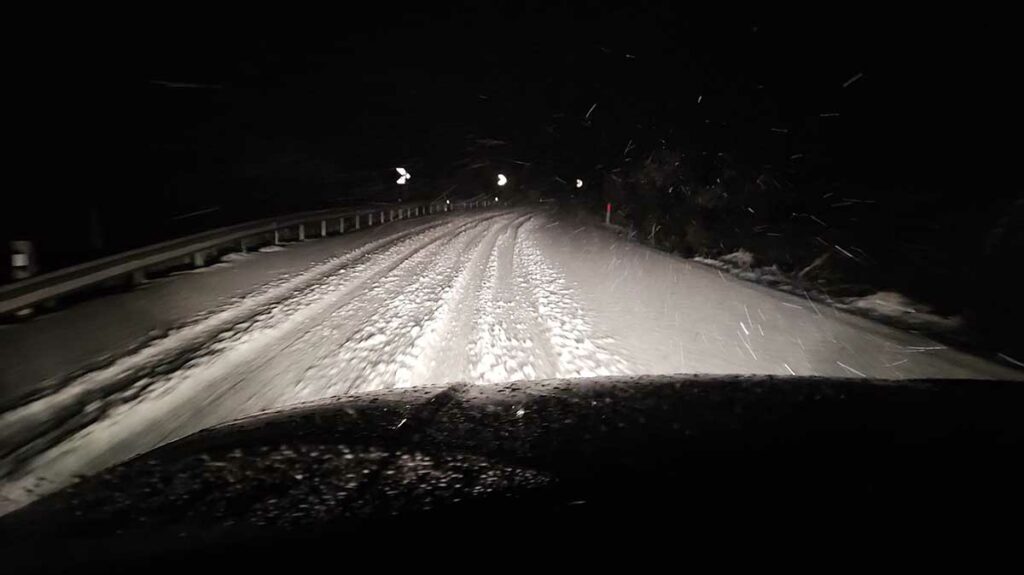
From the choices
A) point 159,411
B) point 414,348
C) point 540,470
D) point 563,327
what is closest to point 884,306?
point 563,327

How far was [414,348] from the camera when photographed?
6.96m

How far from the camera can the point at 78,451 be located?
13.7ft

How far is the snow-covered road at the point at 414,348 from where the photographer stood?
4695 millimetres

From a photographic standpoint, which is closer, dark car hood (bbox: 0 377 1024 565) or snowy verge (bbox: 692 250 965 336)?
dark car hood (bbox: 0 377 1024 565)

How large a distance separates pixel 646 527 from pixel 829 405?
2.04 meters

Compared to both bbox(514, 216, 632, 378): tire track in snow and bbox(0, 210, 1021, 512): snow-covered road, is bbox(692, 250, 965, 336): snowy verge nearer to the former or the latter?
bbox(0, 210, 1021, 512): snow-covered road

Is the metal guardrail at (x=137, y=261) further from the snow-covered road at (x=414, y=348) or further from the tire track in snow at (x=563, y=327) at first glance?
the tire track in snow at (x=563, y=327)

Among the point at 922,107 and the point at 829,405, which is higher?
the point at 922,107

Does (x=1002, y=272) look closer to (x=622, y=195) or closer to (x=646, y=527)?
(x=646, y=527)

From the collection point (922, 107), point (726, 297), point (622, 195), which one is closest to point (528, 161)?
point (622, 195)

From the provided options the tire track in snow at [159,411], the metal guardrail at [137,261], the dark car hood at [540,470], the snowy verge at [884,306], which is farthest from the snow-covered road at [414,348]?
the metal guardrail at [137,261]

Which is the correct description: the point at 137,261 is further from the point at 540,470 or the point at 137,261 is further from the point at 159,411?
the point at 540,470

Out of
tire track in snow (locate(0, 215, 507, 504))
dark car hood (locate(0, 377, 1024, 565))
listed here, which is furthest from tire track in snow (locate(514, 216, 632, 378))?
tire track in snow (locate(0, 215, 507, 504))

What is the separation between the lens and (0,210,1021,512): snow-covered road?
4695 mm
